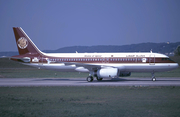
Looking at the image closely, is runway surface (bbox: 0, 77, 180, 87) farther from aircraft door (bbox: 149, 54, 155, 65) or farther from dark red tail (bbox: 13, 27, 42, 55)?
dark red tail (bbox: 13, 27, 42, 55)

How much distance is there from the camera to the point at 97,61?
→ 3553cm

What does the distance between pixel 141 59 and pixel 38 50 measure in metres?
17.2

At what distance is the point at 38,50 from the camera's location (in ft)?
127

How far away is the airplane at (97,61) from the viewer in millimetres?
33375

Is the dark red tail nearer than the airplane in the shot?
No

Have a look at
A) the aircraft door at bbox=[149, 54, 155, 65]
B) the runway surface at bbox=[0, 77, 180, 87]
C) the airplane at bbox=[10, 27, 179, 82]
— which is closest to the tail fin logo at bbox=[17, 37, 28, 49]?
the airplane at bbox=[10, 27, 179, 82]

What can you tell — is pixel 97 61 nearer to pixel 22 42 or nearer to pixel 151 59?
pixel 151 59

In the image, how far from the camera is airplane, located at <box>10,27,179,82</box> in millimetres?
33375

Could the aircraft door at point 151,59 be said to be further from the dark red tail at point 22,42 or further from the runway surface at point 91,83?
the dark red tail at point 22,42

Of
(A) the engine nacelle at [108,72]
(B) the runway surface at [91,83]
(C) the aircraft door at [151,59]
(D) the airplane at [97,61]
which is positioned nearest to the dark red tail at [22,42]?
(D) the airplane at [97,61]

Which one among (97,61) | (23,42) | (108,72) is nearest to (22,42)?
(23,42)

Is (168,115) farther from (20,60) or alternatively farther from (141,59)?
(20,60)

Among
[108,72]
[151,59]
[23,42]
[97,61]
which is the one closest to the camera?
[108,72]

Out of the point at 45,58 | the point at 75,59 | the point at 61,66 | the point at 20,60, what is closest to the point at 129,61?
the point at 75,59
